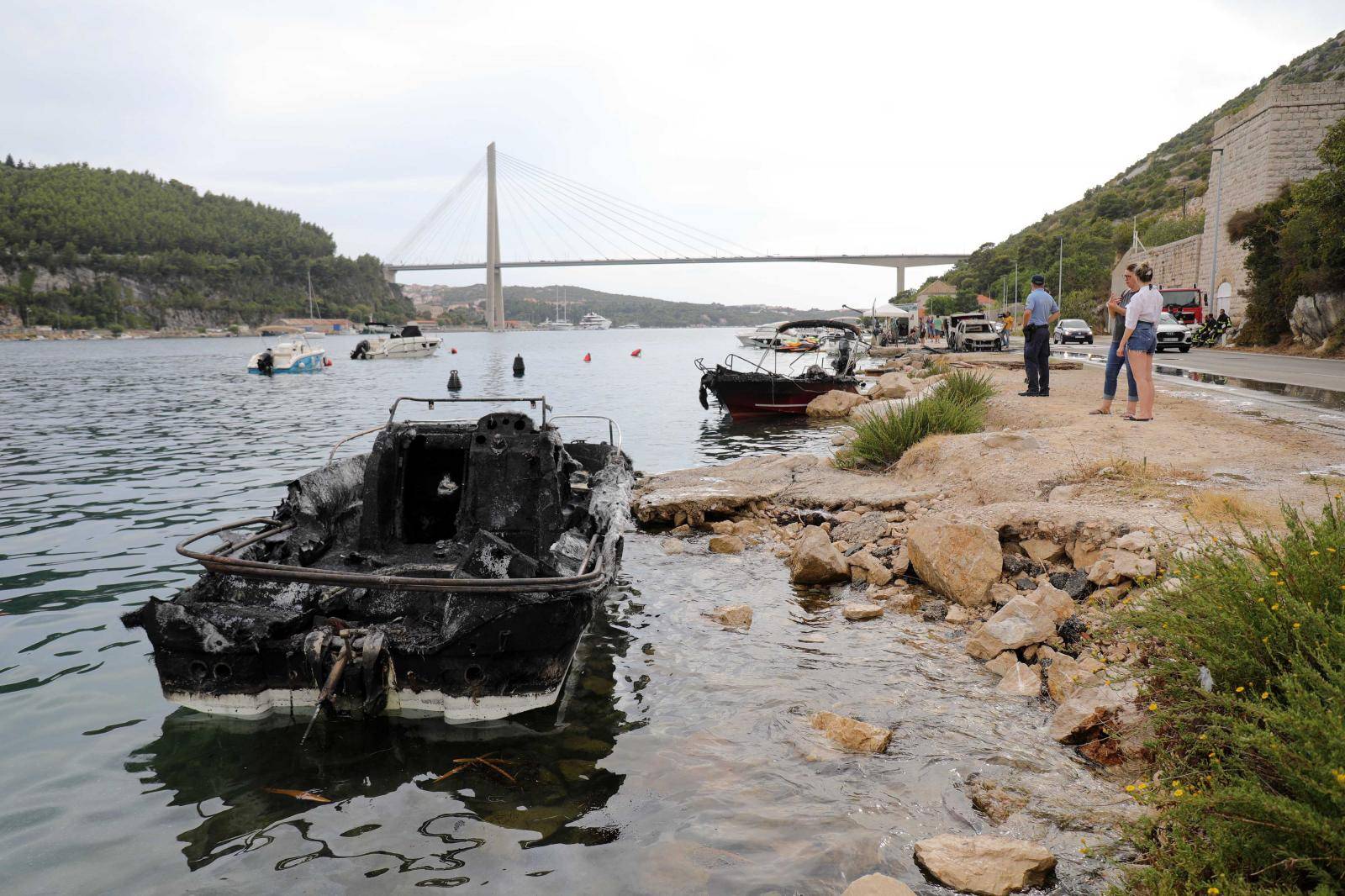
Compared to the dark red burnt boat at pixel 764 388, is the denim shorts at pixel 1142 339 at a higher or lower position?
higher

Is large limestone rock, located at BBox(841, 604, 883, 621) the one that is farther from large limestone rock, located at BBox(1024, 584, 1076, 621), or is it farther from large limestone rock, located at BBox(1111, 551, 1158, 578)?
large limestone rock, located at BBox(1111, 551, 1158, 578)

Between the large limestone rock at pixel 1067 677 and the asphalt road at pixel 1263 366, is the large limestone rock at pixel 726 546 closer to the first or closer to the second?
the large limestone rock at pixel 1067 677

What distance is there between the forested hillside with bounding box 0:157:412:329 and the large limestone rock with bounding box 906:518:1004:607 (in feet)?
474

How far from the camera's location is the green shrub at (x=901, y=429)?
1245 centimetres

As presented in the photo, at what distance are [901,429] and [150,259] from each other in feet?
492

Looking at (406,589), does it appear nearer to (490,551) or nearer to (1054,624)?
(490,551)

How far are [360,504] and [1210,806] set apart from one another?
6.54 m

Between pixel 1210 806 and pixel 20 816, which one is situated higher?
pixel 1210 806

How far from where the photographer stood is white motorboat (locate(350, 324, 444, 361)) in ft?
210

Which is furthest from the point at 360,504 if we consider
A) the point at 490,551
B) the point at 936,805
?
the point at 936,805

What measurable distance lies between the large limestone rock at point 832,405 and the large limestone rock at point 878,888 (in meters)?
21.7

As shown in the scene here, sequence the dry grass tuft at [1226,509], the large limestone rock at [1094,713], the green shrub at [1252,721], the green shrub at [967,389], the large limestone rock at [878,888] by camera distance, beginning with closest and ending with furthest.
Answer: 1. the green shrub at [1252,721]
2. the large limestone rock at [878,888]
3. the large limestone rock at [1094,713]
4. the dry grass tuft at [1226,509]
5. the green shrub at [967,389]

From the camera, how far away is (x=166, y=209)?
15075cm

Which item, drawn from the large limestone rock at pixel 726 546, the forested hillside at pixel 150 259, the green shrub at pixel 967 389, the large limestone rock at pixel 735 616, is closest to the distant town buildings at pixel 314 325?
the forested hillside at pixel 150 259
